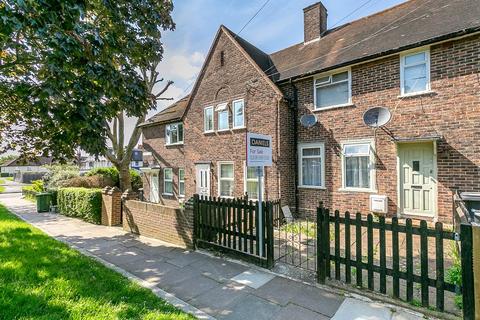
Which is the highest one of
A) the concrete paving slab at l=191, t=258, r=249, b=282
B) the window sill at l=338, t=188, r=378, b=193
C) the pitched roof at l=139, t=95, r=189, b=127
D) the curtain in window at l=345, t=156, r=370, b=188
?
the pitched roof at l=139, t=95, r=189, b=127

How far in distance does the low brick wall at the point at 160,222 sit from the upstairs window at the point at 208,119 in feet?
19.6

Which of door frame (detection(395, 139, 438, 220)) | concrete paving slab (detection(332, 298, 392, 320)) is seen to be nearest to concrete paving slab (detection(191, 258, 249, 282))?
concrete paving slab (detection(332, 298, 392, 320))

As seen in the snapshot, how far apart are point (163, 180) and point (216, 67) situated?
812 centimetres

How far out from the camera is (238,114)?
11.8 meters

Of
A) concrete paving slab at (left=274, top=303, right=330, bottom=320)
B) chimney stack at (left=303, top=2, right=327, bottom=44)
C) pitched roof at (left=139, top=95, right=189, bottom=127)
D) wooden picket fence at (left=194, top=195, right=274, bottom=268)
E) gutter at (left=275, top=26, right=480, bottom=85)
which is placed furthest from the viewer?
pitched roof at (left=139, top=95, right=189, bottom=127)

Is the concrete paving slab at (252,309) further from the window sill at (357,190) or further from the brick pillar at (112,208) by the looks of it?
the brick pillar at (112,208)

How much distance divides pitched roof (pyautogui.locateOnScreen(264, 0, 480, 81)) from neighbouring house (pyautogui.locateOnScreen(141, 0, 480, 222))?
0.18ft

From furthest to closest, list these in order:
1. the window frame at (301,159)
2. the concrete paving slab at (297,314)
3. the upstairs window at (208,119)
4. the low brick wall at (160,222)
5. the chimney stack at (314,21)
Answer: the upstairs window at (208,119) → the chimney stack at (314,21) → the window frame at (301,159) → the low brick wall at (160,222) → the concrete paving slab at (297,314)

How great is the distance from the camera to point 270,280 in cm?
454

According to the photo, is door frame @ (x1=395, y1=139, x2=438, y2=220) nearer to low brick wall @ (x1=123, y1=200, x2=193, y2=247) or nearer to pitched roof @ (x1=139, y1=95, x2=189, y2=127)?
low brick wall @ (x1=123, y1=200, x2=193, y2=247)

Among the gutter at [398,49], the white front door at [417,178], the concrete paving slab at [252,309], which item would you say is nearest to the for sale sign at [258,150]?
the concrete paving slab at [252,309]

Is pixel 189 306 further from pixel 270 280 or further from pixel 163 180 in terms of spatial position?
pixel 163 180

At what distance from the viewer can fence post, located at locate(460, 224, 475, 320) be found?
301 cm

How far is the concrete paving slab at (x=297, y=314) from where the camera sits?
3406 mm
